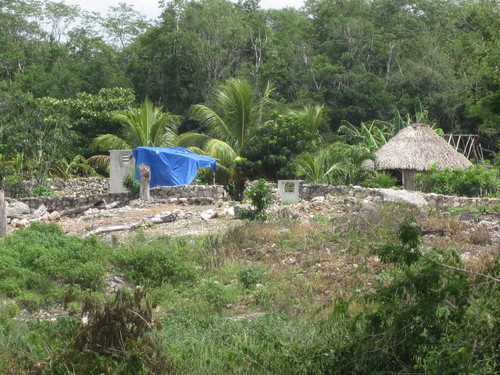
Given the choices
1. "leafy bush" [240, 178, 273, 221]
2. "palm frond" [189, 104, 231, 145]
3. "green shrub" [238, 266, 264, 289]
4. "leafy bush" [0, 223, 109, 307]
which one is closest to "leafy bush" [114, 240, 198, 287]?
"leafy bush" [0, 223, 109, 307]

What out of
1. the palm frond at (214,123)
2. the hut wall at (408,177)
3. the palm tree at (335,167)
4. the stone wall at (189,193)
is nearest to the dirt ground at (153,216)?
the stone wall at (189,193)

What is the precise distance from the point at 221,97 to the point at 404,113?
10337 mm

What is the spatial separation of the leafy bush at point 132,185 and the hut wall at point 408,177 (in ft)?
30.6

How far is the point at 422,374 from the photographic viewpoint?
5.84 m

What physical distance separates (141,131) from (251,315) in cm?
2033

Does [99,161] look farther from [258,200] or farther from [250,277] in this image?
[250,277]

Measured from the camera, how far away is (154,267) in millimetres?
11211

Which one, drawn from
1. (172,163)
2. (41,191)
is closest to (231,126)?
(172,163)

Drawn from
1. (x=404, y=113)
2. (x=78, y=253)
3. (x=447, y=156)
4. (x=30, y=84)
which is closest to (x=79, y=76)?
(x=30, y=84)

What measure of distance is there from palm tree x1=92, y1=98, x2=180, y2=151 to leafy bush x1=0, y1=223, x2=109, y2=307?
16.6m

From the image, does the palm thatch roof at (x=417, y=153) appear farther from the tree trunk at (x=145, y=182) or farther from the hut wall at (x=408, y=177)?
the tree trunk at (x=145, y=182)

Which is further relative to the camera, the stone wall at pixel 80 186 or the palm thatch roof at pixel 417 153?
the stone wall at pixel 80 186

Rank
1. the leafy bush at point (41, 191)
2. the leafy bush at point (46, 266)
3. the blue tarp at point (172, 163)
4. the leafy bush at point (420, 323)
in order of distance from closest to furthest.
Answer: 1. the leafy bush at point (420, 323)
2. the leafy bush at point (46, 266)
3. the blue tarp at point (172, 163)
4. the leafy bush at point (41, 191)

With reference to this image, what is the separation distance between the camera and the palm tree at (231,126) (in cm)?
2625
